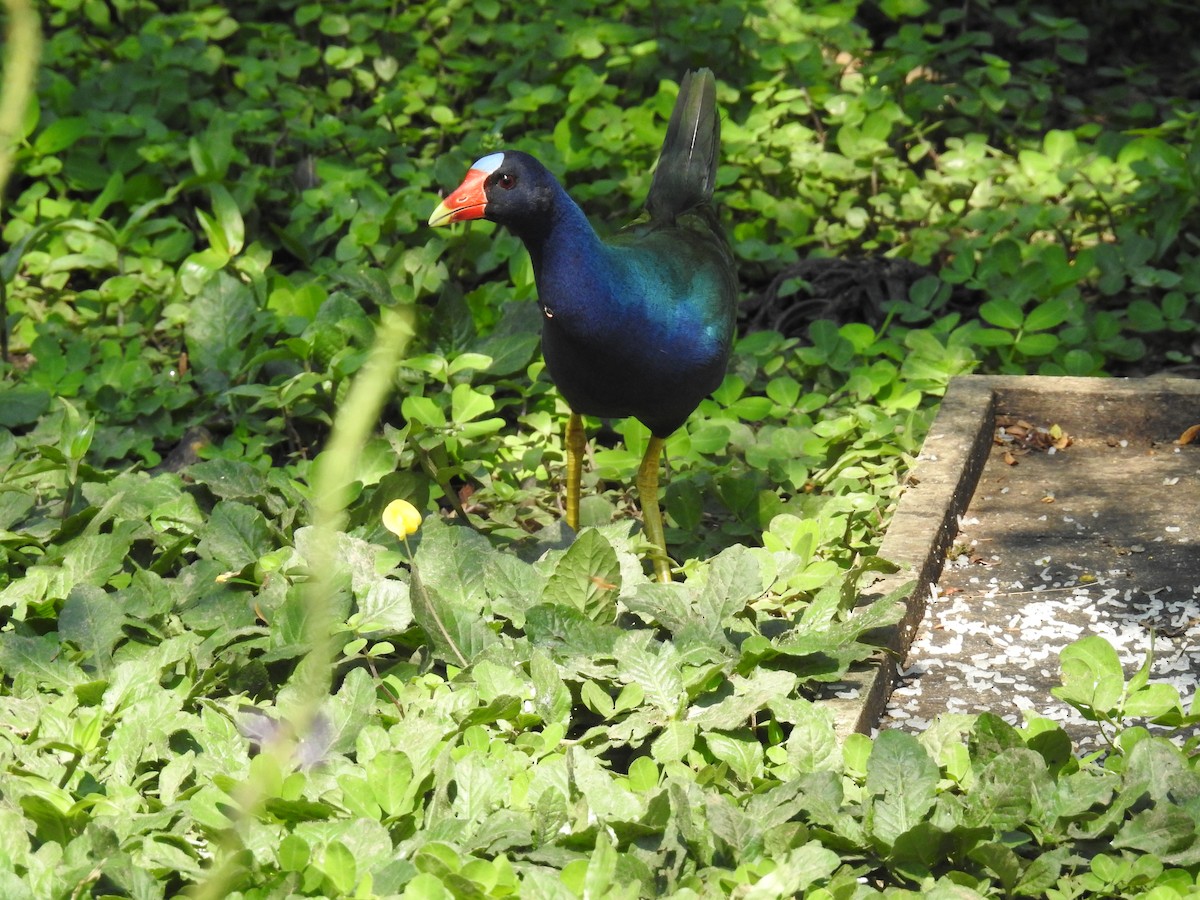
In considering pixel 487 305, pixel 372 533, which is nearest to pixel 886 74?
pixel 487 305

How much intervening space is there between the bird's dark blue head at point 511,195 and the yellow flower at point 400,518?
2.27 feet

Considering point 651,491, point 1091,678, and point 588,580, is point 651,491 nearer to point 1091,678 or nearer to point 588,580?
point 588,580

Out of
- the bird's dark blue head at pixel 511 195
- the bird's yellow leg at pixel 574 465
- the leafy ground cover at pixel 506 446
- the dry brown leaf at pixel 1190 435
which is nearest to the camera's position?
the leafy ground cover at pixel 506 446

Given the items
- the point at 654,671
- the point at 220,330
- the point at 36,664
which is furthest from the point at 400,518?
the point at 220,330

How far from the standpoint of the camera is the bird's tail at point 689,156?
4129 mm

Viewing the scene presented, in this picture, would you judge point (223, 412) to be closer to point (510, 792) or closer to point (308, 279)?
point (308, 279)

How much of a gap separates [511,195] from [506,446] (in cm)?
124

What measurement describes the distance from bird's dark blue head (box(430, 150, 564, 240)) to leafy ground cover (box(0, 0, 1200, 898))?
0.73 m

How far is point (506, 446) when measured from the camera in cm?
443

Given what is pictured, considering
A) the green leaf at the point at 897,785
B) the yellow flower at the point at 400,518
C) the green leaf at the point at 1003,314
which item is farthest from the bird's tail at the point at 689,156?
the green leaf at the point at 897,785

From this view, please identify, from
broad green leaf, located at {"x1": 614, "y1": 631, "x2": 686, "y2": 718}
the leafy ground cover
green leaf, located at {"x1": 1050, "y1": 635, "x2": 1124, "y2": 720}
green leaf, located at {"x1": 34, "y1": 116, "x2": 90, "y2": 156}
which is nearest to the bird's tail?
the leafy ground cover

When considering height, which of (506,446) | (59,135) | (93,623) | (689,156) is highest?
(689,156)

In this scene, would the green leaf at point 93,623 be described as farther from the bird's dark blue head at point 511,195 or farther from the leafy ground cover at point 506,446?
the bird's dark blue head at point 511,195

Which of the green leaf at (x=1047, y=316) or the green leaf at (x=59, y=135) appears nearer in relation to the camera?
the green leaf at (x=1047, y=316)
